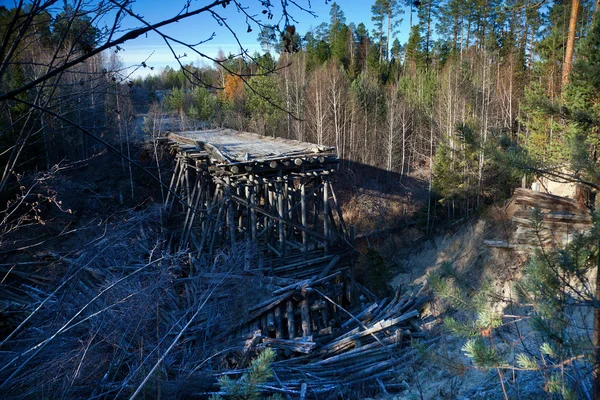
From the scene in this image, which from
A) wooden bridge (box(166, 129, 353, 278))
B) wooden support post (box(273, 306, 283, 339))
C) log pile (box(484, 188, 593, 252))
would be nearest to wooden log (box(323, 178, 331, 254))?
wooden bridge (box(166, 129, 353, 278))

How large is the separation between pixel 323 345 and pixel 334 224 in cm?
345

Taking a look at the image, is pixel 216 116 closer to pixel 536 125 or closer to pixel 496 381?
pixel 536 125

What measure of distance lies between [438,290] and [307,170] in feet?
22.4

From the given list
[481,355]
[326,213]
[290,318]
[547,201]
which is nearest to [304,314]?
[290,318]

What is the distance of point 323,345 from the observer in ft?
26.2

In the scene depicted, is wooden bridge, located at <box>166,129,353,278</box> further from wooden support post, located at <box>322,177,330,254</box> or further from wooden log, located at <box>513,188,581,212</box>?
wooden log, located at <box>513,188,581,212</box>

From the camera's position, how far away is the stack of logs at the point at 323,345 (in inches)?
256

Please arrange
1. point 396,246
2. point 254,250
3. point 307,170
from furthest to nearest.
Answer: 1. point 396,246
2. point 307,170
3. point 254,250

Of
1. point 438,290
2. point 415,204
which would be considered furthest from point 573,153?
point 415,204

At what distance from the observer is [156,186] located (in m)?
19.8

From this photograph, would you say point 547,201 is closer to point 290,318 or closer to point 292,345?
point 290,318

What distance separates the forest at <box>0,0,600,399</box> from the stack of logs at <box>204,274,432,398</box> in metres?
0.05

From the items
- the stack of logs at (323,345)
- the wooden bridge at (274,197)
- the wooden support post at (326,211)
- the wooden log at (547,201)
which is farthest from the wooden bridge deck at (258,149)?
the wooden log at (547,201)

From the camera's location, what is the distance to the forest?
10.0ft
